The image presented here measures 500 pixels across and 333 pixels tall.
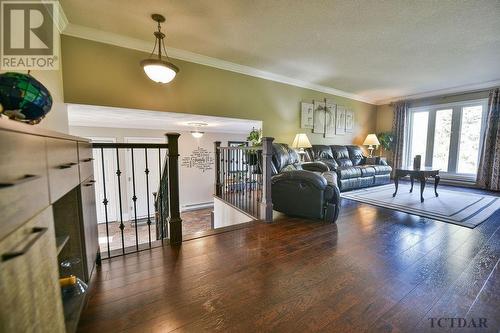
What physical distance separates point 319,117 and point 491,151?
3.91 m

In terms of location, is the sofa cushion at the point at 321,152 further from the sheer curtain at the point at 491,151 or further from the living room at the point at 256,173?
the sheer curtain at the point at 491,151

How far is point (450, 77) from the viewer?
14.7ft

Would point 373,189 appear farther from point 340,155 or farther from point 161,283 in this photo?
point 161,283

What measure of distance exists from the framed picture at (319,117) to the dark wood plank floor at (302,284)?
3535mm

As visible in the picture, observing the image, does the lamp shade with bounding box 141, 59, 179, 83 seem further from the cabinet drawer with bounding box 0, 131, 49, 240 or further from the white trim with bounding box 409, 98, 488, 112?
the white trim with bounding box 409, 98, 488, 112

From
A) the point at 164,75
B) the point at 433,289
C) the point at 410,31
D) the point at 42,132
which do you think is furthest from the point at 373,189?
Result: the point at 42,132

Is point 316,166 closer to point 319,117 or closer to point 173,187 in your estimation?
point 319,117

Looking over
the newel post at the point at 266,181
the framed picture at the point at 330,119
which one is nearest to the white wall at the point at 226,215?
the newel post at the point at 266,181

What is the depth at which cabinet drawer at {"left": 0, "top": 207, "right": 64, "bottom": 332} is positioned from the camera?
526mm

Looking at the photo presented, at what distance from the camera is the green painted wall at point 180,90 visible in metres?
2.79

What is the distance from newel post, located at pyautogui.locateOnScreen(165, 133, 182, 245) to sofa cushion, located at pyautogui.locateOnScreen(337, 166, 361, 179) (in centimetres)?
337

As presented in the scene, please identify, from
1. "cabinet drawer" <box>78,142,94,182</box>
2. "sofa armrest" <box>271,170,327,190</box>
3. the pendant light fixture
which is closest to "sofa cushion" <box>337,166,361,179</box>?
"sofa armrest" <box>271,170,327,190</box>

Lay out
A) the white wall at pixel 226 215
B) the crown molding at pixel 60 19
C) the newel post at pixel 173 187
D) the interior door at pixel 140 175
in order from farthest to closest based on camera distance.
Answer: the interior door at pixel 140 175 → the white wall at pixel 226 215 → the crown molding at pixel 60 19 → the newel post at pixel 173 187

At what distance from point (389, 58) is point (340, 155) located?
2357 millimetres
